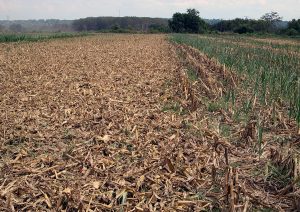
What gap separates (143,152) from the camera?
14.3ft

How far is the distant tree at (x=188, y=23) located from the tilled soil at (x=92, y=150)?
62867mm

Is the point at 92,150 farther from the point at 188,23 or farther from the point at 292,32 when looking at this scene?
the point at 188,23

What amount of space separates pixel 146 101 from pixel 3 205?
410cm

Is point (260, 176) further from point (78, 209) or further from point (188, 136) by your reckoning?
point (78, 209)

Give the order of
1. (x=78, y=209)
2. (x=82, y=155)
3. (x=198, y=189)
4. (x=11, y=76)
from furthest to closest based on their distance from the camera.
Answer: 1. (x=11, y=76)
2. (x=82, y=155)
3. (x=198, y=189)
4. (x=78, y=209)

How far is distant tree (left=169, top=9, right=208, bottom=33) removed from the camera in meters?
68.9

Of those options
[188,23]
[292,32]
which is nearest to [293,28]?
[292,32]

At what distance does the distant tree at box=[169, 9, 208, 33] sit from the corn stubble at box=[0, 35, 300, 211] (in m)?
63.1

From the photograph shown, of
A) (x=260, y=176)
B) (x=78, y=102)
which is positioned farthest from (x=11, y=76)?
(x=260, y=176)

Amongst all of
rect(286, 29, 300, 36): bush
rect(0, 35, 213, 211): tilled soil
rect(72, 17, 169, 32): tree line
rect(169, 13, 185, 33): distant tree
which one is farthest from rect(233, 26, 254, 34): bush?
rect(72, 17, 169, 32): tree line

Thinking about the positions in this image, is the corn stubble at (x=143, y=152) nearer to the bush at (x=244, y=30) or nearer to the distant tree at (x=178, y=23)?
the bush at (x=244, y=30)

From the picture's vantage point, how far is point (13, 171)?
3879mm

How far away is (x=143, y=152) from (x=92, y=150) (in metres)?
0.65

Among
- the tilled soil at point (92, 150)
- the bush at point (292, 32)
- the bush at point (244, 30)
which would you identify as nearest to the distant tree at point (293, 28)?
the bush at point (292, 32)
